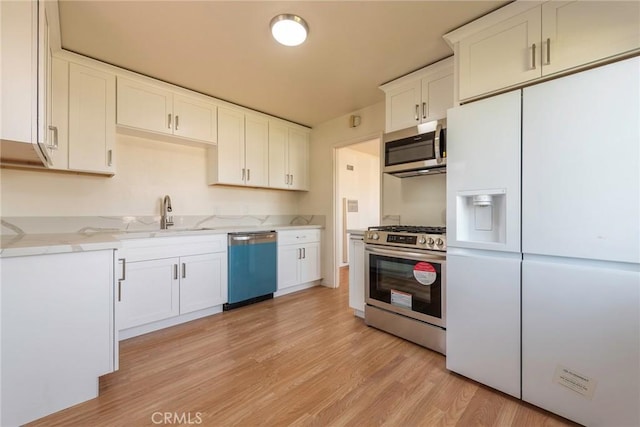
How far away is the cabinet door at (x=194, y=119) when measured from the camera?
290 centimetres

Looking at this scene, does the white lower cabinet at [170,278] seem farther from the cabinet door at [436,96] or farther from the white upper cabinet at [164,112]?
the cabinet door at [436,96]

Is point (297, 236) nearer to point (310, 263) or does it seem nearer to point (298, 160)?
point (310, 263)

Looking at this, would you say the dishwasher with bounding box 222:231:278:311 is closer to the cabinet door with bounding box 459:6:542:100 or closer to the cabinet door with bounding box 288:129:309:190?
the cabinet door with bounding box 288:129:309:190

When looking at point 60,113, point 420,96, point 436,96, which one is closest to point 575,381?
point 436,96

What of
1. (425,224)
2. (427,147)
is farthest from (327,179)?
(427,147)

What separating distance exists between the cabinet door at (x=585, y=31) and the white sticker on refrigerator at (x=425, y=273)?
1399 millimetres

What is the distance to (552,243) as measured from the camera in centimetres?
144

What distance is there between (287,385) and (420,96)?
2572mm

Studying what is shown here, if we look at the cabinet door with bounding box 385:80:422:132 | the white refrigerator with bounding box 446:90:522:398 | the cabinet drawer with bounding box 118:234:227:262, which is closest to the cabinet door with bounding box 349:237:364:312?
the white refrigerator with bounding box 446:90:522:398

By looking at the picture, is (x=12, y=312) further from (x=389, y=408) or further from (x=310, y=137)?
(x=310, y=137)

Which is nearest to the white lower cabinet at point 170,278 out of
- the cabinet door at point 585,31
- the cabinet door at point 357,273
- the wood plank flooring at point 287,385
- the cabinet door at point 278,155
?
the wood plank flooring at point 287,385

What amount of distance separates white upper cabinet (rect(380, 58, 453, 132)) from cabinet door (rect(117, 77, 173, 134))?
226cm

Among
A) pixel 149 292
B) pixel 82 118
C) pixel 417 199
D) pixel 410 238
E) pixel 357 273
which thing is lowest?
pixel 149 292

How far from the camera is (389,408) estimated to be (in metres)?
1.52
